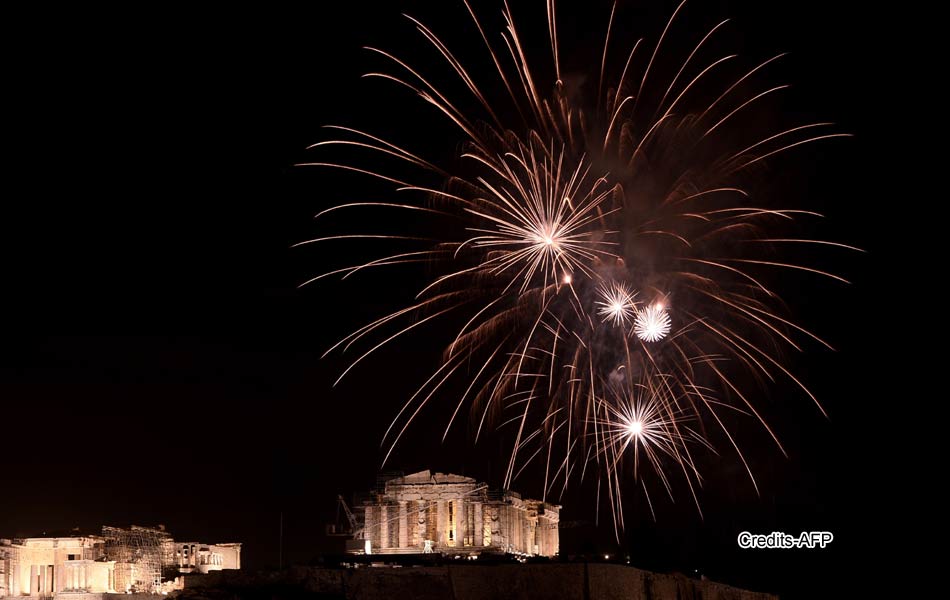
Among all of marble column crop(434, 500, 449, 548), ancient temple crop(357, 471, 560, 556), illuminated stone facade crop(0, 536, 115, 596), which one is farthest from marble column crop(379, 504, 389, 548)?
illuminated stone facade crop(0, 536, 115, 596)

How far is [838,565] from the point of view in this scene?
80.7 m

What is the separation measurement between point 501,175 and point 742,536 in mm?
54297

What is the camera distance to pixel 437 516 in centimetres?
7100

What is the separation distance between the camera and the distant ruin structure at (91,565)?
68062mm

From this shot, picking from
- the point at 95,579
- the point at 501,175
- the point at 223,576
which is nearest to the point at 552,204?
the point at 501,175

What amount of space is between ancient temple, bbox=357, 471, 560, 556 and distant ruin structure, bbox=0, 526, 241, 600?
32.6ft

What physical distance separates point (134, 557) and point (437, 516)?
57.9ft

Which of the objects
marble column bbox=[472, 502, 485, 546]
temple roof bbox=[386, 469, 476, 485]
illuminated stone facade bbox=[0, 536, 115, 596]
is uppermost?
temple roof bbox=[386, 469, 476, 485]

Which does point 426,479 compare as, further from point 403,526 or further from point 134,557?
point 134,557

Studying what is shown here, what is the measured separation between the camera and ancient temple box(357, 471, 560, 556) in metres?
70.0

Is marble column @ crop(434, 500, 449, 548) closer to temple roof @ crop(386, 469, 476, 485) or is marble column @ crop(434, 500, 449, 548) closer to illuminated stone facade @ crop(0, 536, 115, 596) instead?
temple roof @ crop(386, 469, 476, 485)

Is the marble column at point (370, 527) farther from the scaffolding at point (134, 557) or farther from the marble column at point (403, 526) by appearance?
the scaffolding at point (134, 557)

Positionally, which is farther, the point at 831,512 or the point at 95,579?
the point at 831,512

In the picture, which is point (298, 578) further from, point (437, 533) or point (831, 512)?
point (831, 512)
